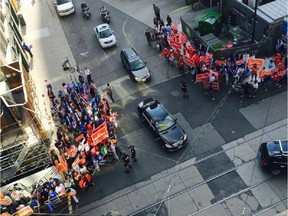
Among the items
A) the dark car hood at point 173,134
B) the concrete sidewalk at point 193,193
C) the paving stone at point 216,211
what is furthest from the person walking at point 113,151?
the paving stone at point 216,211

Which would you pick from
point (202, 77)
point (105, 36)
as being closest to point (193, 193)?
point (202, 77)

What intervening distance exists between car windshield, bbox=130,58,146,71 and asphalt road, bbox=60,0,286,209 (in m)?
1.24

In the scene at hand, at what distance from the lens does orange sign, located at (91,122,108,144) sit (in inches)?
802

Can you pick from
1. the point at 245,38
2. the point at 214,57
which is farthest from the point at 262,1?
the point at 214,57

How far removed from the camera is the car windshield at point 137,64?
2712 centimetres

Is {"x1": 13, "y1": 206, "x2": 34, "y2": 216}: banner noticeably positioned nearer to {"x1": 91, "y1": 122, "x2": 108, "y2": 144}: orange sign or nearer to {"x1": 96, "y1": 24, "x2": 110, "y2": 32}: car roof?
{"x1": 91, "y1": 122, "x2": 108, "y2": 144}: orange sign

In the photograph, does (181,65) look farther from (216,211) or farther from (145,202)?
(216,211)

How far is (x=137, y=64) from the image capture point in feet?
89.6

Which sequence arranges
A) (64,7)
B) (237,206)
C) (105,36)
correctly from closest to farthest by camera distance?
(237,206)
(105,36)
(64,7)

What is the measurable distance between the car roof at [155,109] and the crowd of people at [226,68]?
2.38 m

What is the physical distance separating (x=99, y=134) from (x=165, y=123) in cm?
408

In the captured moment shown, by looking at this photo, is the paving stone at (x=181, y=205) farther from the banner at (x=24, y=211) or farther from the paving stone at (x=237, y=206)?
the banner at (x=24, y=211)

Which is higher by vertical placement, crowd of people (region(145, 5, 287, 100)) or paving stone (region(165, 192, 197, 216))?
crowd of people (region(145, 5, 287, 100))

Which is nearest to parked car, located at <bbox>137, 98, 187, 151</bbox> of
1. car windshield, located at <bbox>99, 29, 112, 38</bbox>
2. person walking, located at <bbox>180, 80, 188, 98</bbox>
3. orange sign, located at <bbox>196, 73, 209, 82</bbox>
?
person walking, located at <bbox>180, 80, 188, 98</bbox>
